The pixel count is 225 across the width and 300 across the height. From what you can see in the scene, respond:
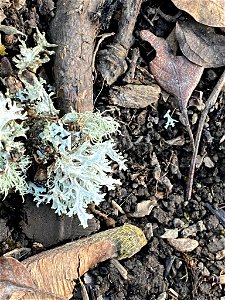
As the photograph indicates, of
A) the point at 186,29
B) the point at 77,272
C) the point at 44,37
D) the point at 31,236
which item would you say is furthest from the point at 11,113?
the point at 186,29

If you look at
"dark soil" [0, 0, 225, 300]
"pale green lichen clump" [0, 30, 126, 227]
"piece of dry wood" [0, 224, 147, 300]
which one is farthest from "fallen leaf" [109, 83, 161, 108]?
"piece of dry wood" [0, 224, 147, 300]

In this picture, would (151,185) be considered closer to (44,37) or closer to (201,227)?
(201,227)

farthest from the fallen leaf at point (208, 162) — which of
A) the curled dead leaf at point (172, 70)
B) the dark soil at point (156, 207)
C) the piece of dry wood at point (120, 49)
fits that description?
the piece of dry wood at point (120, 49)

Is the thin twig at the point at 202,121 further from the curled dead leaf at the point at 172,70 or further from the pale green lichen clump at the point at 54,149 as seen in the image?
the pale green lichen clump at the point at 54,149

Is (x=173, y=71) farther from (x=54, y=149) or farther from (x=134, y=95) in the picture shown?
(x=54, y=149)

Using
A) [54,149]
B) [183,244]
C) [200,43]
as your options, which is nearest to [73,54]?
[54,149]
